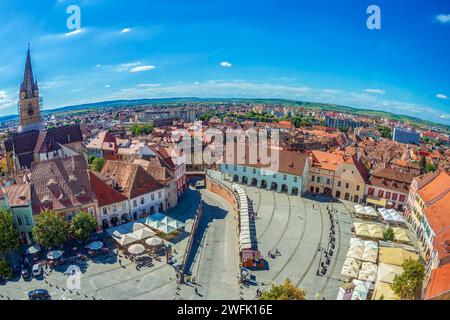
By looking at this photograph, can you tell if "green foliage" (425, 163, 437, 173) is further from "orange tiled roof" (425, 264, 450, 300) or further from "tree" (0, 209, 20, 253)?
"tree" (0, 209, 20, 253)

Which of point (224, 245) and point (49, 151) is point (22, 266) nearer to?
point (224, 245)

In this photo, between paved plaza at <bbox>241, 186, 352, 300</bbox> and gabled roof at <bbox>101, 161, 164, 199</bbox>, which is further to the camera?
gabled roof at <bbox>101, 161, 164, 199</bbox>

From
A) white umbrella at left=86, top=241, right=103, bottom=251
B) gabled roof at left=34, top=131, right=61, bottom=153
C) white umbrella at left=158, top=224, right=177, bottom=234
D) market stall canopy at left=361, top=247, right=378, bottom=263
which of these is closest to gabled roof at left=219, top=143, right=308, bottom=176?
market stall canopy at left=361, top=247, right=378, bottom=263

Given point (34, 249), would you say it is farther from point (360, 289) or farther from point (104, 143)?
point (104, 143)

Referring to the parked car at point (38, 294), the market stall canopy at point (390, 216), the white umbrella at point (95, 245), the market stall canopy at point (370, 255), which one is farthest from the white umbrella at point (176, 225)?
the market stall canopy at point (390, 216)

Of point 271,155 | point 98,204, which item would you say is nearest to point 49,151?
point 98,204

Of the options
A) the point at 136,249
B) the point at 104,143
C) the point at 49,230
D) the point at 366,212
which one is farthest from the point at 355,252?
the point at 104,143
